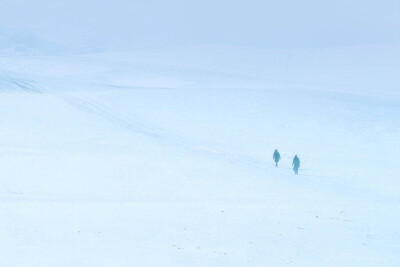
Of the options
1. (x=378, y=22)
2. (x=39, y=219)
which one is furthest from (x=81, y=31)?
(x=39, y=219)

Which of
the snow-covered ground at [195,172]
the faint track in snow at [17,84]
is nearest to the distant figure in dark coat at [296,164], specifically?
the snow-covered ground at [195,172]

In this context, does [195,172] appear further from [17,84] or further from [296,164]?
[17,84]

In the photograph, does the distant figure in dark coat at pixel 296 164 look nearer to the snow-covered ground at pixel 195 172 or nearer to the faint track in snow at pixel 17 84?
the snow-covered ground at pixel 195 172

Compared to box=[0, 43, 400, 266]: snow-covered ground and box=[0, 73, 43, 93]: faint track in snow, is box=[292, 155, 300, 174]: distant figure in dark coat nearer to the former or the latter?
box=[0, 43, 400, 266]: snow-covered ground

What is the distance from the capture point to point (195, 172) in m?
26.3

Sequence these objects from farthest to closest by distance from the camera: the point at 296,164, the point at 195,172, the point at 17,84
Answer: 1. the point at 17,84
2. the point at 195,172
3. the point at 296,164

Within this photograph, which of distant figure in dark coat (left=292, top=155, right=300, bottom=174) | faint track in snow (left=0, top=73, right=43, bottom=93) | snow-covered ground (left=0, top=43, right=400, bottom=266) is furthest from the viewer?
faint track in snow (left=0, top=73, right=43, bottom=93)

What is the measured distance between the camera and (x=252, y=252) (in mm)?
16266

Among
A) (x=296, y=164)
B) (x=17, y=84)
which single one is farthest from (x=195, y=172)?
(x=17, y=84)

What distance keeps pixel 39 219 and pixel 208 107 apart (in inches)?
1168

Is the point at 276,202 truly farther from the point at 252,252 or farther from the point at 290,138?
the point at 290,138

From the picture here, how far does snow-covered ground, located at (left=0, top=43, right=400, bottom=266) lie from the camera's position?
1648cm

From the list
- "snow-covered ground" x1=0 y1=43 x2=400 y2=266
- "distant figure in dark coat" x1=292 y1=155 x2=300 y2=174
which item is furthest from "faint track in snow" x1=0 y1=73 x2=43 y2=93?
"distant figure in dark coat" x1=292 y1=155 x2=300 y2=174

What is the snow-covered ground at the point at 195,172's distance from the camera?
16.5m
